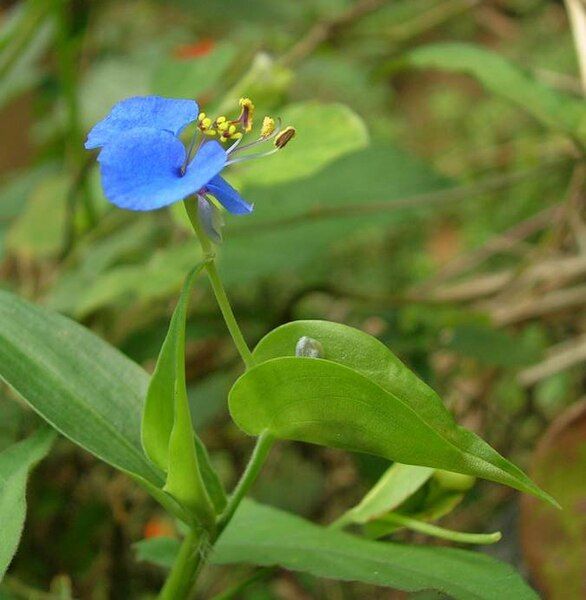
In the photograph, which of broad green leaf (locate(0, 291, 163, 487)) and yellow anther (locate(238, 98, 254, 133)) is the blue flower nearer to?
yellow anther (locate(238, 98, 254, 133))

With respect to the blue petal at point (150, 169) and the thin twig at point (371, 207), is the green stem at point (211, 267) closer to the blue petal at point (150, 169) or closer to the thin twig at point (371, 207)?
the blue petal at point (150, 169)

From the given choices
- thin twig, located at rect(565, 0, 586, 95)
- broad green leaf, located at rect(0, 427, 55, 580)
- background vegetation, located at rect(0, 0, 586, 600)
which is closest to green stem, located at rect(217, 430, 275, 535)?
broad green leaf, located at rect(0, 427, 55, 580)

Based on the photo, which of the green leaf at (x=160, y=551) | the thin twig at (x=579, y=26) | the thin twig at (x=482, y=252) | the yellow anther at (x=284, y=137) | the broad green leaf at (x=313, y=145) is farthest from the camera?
the thin twig at (x=482, y=252)

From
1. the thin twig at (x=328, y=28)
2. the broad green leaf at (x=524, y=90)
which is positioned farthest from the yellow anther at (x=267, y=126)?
the thin twig at (x=328, y=28)

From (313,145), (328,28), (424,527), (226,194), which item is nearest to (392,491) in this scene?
(424,527)

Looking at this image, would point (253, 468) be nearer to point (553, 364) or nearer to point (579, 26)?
point (553, 364)
